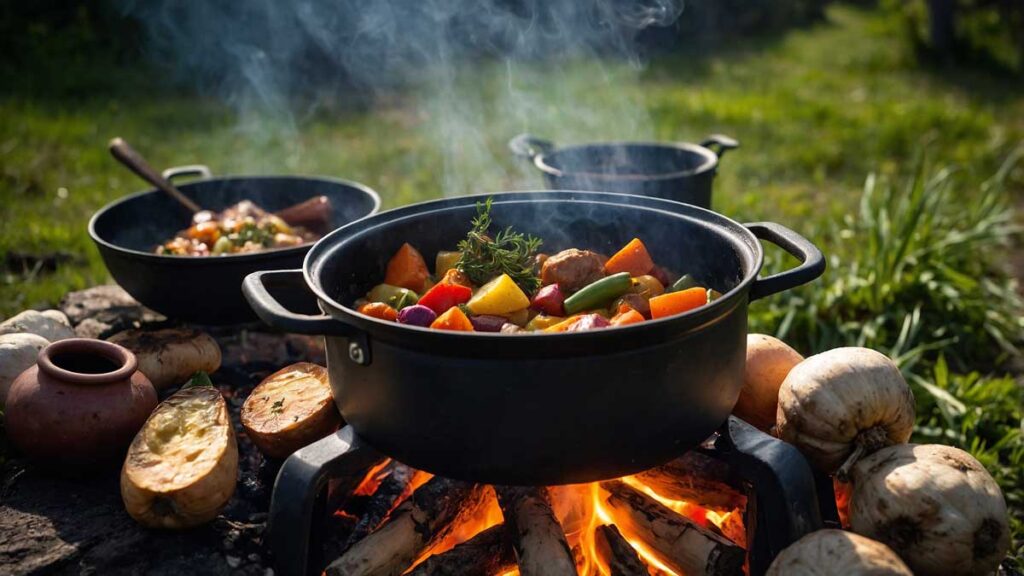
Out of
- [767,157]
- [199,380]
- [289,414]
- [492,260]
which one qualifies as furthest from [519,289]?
[767,157]

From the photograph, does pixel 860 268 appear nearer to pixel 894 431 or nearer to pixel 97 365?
pixel 894 431

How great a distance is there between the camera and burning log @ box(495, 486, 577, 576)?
104 inches

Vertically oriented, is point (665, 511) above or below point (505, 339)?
below

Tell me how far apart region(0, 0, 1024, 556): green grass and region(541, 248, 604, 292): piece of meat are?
2.08 m

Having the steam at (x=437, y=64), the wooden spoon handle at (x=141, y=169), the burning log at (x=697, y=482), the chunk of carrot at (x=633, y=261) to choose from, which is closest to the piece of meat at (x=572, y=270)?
the chunk of carrot at (x=633, y=261)

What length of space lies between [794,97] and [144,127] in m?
7.72

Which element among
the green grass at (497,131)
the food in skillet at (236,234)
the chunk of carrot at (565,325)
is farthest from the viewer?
the green grass at (497,131)

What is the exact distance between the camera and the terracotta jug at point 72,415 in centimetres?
293

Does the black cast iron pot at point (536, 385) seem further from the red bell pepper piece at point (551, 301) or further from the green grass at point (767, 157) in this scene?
the green grass at point (767, 157)

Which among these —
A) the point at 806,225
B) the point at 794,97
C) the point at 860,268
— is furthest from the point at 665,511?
the point at 794,97

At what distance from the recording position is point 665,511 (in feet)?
9.46

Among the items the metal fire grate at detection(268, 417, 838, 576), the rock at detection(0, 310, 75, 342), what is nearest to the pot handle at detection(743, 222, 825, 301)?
the metal fire grate at detection(268, 417, 838, 576)

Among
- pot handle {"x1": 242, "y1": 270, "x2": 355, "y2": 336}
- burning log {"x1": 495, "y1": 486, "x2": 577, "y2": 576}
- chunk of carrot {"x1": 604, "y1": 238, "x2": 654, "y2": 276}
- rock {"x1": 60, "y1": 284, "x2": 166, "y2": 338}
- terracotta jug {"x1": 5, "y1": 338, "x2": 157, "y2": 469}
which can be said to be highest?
pot handle {"x1": 242, "y1": 270, "x2": 355, "y2": 336}

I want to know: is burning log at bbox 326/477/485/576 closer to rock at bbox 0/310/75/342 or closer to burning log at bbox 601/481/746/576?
burning log at bbox 601/481/746/576
